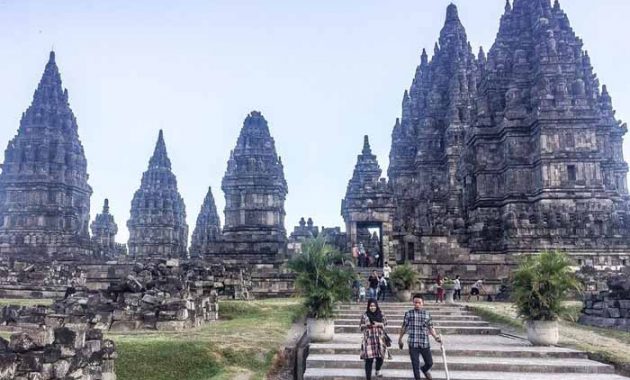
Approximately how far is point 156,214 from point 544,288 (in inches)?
2193

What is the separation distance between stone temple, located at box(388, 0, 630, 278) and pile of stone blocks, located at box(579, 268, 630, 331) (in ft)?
28.2

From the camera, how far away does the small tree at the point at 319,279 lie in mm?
12977

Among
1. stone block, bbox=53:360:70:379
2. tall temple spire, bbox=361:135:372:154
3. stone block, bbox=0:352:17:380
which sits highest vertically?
tall temple spire, bbox=361:135:372:154

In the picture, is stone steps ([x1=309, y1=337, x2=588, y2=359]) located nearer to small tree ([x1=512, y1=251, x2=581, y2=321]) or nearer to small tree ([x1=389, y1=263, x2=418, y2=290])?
small tree ([x1=512, y1=251, x2=581, y2=321])

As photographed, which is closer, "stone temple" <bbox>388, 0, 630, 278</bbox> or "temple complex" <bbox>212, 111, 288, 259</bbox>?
"stone temple" <bbox>388, 0, 630, 278</bbox>

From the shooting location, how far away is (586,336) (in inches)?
572

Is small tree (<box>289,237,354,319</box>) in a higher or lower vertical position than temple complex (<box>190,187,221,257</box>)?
lower

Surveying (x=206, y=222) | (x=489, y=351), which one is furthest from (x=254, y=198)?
(x=206, y=222)

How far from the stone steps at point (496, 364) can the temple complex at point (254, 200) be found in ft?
84.1

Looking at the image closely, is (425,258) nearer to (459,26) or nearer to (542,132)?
(542,132)

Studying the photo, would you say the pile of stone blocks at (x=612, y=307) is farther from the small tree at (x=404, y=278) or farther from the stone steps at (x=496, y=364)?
the small tree at (x=404, y=278)

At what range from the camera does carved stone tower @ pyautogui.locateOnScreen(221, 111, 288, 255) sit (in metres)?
38.1

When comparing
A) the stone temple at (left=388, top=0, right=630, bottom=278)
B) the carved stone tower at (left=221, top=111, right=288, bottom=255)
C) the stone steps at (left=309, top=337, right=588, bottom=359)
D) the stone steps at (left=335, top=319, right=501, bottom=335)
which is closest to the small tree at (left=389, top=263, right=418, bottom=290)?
the stone temple at (left=388, top=0, right=630, bottom=278)

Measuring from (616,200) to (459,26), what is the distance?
23432 mm
